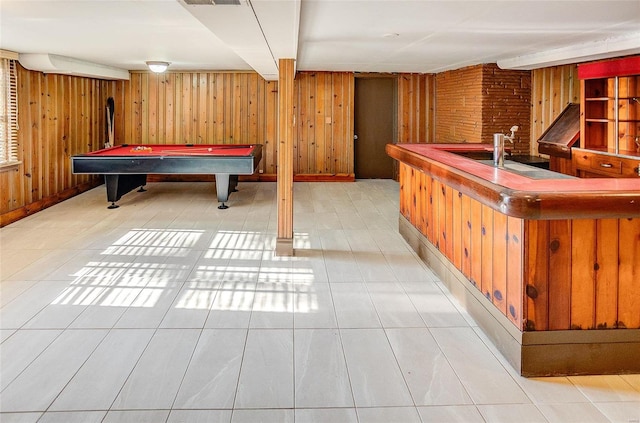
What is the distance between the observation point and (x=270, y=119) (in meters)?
10.9

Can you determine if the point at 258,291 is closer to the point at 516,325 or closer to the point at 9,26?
the point at 516,325

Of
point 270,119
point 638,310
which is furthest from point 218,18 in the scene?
point 270,119

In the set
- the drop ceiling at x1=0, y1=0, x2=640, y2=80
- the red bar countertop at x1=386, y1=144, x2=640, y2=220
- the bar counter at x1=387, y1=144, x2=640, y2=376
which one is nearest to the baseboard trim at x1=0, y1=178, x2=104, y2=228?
the drop ceiling at x1=0, y1=0, x2=640, y2=80

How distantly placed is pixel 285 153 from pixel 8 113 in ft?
13.0

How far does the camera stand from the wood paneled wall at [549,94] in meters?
7.27

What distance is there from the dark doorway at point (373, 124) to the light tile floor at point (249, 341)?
Result: 17.5 feet

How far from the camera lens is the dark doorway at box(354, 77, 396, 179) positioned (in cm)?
1123

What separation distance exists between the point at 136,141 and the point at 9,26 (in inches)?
231

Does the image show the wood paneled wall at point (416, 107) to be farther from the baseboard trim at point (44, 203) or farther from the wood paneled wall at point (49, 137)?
the baseboard trim at point (44, 203)

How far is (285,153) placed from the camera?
18.0 ft

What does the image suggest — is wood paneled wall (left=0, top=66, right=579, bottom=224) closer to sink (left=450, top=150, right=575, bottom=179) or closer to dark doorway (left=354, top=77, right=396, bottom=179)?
dark doorway (left=354, top=77, right=396, bottom=179)

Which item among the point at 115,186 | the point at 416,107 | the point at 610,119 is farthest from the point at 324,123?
the point at 610,119

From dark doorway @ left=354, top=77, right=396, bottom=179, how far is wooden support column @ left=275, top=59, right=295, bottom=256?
603cm

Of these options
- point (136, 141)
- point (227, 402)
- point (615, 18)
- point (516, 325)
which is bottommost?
point (227, 402)
